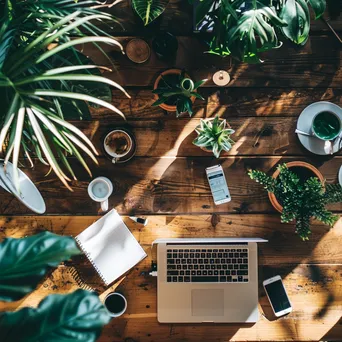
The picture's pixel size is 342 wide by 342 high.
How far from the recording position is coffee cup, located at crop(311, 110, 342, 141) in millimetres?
1878

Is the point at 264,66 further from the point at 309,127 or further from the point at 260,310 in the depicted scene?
the point at 260,310

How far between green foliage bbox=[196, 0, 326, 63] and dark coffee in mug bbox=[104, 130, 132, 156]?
21.3 inches

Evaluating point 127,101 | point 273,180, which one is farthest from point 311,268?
point 127,101

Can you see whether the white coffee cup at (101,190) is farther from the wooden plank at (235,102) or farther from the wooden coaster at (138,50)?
the wooden coaster at (138,50)

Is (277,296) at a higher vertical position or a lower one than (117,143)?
lower

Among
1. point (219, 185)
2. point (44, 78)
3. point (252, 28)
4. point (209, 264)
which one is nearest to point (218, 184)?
point (219, 185)

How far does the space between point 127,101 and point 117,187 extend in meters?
0.35

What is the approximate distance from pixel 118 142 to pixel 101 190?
0.20 metres

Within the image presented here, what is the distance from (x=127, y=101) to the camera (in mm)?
1984

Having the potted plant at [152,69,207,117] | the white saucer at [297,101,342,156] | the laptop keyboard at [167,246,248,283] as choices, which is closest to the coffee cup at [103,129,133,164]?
the potted plant at [152,69,207,117]

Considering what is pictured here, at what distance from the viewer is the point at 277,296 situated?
192 centimetres

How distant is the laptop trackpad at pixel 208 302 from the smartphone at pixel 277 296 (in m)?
0.19

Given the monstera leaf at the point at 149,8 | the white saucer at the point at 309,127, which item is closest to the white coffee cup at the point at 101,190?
the monstera leaf at the point at 149,8

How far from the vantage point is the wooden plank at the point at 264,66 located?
1.98 m
